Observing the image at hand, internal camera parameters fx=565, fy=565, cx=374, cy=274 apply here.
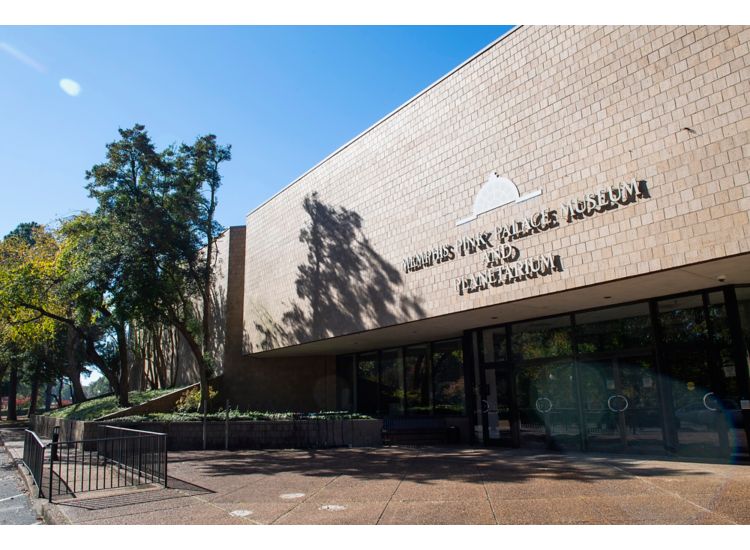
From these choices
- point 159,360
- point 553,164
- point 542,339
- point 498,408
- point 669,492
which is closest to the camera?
point 669,492

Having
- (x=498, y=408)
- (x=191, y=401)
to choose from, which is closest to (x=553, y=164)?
(x=498, y=408)

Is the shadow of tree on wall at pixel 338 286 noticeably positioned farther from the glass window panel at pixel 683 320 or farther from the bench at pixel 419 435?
the glass window panel at pixel 683 320

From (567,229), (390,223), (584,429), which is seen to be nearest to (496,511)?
(567,229)

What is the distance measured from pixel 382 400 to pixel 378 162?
34.4ft

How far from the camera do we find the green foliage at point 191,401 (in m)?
23.3

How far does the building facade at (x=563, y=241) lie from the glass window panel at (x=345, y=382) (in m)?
5.01

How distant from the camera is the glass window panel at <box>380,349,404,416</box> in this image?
22719 millimetres

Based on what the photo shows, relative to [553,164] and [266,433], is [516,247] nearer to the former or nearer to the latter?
[553,164]

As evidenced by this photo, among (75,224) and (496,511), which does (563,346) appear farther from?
(75,224)

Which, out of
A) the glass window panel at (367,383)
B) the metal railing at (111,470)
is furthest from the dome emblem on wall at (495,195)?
the glass window panel at (367,383)

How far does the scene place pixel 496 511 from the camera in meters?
7.37

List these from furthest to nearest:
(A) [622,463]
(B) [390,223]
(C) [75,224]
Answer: (C) [75,224] < (B) [390,223] < (A) [622,463]

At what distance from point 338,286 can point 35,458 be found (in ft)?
33.7

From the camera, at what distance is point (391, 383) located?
76.4 ft
